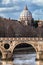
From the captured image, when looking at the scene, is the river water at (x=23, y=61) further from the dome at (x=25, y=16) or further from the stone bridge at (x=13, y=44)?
the dome at (x=25, y=16)

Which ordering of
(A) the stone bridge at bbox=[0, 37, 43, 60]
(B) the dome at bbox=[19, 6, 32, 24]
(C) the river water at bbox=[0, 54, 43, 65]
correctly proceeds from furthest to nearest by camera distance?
(B) the dome at bbox=[19, 6, 32, 24], (A) the stone bridge at bbox=[0, 37, 43, 60], (C) the river water at bbox=[0, 54, 43, 65]

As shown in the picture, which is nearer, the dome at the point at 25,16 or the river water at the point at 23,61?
the river water at the point at 23,61

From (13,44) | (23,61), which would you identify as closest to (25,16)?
(13,44)

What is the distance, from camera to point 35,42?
6319 cm

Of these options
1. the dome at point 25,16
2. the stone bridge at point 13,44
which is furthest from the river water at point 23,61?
the dome at point 25,16

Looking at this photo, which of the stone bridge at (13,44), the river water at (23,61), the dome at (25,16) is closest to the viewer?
the river water at (23,61)

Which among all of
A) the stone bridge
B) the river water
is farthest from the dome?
the stone bridge

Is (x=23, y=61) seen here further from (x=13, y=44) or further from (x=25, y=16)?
(x=25, y=16)

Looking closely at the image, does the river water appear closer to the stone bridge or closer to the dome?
the stone bridge

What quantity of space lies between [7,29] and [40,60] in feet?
113

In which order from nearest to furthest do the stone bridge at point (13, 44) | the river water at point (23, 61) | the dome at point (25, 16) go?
the river water at point (23, 61) < the stone bridge at point (13, 44) < the dome at point (25, 16)

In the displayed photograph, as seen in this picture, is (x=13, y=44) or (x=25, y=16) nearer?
(x=13, y=44)

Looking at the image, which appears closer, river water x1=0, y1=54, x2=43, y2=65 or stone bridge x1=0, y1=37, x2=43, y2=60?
river water x1=0, y1=54, x2=43, y2=65

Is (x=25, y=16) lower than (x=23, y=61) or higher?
lower
